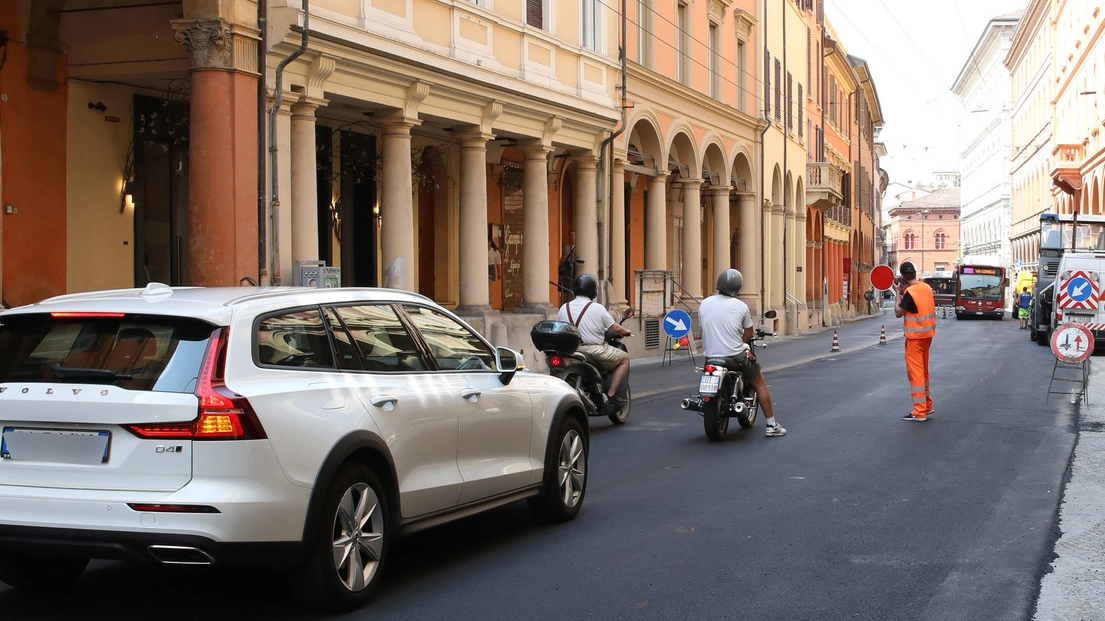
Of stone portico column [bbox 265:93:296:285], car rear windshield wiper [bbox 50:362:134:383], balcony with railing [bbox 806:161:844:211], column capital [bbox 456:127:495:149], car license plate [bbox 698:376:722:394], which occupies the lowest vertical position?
car license plate [bbox 698:376:722:394]

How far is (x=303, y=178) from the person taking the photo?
17.0 m

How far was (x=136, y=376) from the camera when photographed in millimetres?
5285

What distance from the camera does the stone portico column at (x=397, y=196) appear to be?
19234 mm

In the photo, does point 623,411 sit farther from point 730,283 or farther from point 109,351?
point 109,351

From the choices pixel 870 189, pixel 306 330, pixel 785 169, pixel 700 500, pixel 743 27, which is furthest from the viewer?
pixel 870 189

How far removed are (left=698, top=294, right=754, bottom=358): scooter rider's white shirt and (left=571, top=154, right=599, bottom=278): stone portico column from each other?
13866mm

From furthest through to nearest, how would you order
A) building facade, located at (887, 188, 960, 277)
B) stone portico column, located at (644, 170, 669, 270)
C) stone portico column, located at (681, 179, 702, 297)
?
building facade, located at (887, 188, 960, 277)
stone portico column, located at (681, 179, 702, 297)
stone portico column, located at (644, 170, 669, 270)

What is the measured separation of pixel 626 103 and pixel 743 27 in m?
12.1

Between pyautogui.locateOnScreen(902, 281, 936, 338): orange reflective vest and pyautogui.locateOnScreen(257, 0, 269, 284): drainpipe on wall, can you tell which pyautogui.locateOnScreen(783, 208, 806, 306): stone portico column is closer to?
pyautogui.locateOnScreen(902, 281, 936, 338): orange reflective vest

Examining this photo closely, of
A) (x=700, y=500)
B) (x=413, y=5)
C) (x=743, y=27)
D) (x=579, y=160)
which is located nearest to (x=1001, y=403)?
(x=700, y=500)

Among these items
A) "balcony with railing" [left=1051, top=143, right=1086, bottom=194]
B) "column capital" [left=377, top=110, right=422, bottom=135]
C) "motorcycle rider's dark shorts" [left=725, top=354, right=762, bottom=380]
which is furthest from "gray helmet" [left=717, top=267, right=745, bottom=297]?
"balcony with railing" [left=1051, top=143, right=1086, bottom=194]

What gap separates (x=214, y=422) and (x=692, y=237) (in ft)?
94.3

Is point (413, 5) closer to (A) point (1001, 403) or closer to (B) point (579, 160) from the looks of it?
(B) point (579, 160)

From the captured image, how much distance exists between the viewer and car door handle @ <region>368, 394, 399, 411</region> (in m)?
6.05
